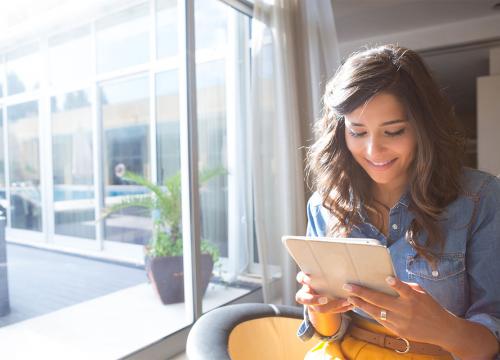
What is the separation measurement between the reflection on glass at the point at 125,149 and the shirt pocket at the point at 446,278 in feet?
6.86

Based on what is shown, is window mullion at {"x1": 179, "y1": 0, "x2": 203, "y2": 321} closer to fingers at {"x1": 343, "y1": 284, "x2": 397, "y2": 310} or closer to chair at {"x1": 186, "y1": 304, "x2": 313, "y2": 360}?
chair at {"x1": 186, "y1": 304, "x2": 313, "y2": 360}

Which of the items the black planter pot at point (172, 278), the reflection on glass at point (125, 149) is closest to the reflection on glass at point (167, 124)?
the reflection on glass at point (125, 149)

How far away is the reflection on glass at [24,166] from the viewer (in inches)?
65.7

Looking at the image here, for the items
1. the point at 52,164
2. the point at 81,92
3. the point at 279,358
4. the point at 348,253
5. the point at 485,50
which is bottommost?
the point at 279,358

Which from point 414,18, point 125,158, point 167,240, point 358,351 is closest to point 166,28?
point 125,158

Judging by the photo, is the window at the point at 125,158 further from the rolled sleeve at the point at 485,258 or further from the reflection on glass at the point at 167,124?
the rolled sleeve at the point at 485,258

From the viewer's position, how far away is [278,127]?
2.36m

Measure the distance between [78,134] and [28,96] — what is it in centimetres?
79

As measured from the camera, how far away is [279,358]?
Result: 4.08 ft

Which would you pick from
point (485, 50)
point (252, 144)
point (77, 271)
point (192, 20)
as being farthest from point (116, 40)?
point (485, 50)

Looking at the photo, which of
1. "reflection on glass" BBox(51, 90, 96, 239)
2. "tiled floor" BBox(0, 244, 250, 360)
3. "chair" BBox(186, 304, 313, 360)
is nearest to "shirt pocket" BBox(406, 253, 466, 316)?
"chair" BBox(186, 304, 313, 360)

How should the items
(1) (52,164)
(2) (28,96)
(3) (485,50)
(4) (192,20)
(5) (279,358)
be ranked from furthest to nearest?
(3) (485,50) < (1) (52,164) < (4) (192,20) < (2) (28,96) < (5) (279,358)

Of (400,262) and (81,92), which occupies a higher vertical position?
(81,92)

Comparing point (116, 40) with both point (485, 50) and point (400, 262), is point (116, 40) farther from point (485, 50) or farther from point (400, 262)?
point (485, 50)
